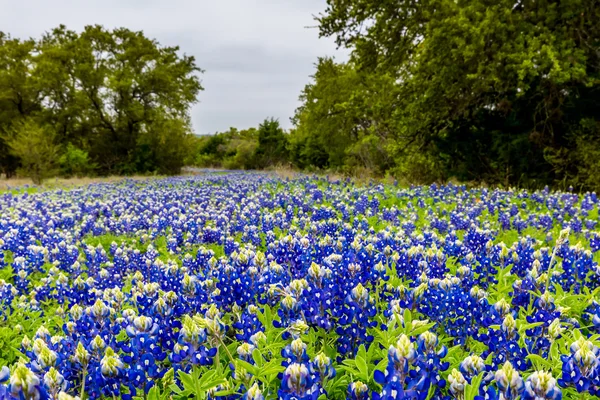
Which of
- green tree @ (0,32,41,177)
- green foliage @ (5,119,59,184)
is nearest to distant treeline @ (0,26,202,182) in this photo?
green tree @ (0,32,41,177)

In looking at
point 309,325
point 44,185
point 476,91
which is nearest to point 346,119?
point 476,91

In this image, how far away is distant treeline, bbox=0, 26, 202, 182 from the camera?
31.6 metres

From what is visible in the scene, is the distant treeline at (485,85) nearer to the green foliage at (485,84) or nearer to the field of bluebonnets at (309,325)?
the green foliage at (485,84)

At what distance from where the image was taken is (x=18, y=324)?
3.12 meters

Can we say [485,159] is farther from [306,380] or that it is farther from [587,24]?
[306,380]

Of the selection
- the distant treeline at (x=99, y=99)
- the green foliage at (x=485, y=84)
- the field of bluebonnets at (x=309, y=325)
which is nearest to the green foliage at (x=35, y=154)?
the distant treeline at (x=99, y=99)

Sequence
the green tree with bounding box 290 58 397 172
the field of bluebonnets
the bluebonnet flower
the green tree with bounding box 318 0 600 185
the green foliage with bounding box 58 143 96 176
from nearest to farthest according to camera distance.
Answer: the bluebonnet flower
the field of bluebonnets
the green tree with bounding box 318 0 600 185
the green tree with bounding box 290 58 397 172
the green foliage with bounding box 58 143 96 176

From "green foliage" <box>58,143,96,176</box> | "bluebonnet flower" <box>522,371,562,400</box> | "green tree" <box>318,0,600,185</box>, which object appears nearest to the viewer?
"bluebonnet flower" <box>522,371,562,400</box>

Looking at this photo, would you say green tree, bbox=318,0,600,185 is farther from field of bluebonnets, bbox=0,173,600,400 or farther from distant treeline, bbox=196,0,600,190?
field of bluebonnets, bbox=0,173,600,400

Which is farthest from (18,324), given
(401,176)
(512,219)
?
(401,176)

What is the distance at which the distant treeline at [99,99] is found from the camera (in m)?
31.6

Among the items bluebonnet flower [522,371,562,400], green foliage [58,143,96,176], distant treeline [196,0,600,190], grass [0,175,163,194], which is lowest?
grass [0,175,163,194]

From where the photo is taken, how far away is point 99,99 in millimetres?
33500

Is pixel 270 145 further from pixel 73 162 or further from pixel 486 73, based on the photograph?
pixel 486 73
